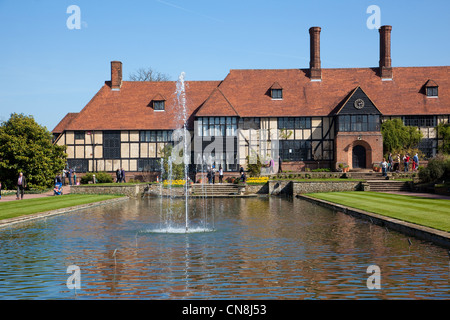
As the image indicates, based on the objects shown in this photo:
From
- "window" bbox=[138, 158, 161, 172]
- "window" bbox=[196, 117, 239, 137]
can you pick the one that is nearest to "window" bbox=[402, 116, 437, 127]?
"window" bbox=[196, 117, 239, 137]

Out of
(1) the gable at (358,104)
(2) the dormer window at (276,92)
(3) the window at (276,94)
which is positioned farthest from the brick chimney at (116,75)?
(1) the gable at (358,104)

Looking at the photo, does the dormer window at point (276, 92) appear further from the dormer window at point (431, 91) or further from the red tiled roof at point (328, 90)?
the dormer window at point (431, 91)

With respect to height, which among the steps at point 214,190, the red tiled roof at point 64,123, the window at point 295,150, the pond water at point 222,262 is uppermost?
the red tiled roof at point 64,123

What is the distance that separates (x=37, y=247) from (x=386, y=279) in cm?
917

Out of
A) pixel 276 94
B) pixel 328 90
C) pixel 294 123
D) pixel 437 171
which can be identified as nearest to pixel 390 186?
pixel 437 171

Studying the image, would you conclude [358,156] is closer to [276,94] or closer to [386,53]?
[276,94]

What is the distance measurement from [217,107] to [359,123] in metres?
14.5

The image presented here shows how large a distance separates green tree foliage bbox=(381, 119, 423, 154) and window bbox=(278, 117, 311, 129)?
7.67 m

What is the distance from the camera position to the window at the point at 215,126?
51094 millimetres

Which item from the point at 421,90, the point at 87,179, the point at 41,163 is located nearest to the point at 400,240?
the point at 41,163

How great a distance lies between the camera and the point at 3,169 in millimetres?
39594

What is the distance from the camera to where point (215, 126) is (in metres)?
51.2

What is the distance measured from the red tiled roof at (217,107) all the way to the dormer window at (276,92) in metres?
5.68

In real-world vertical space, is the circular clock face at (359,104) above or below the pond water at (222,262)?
above
